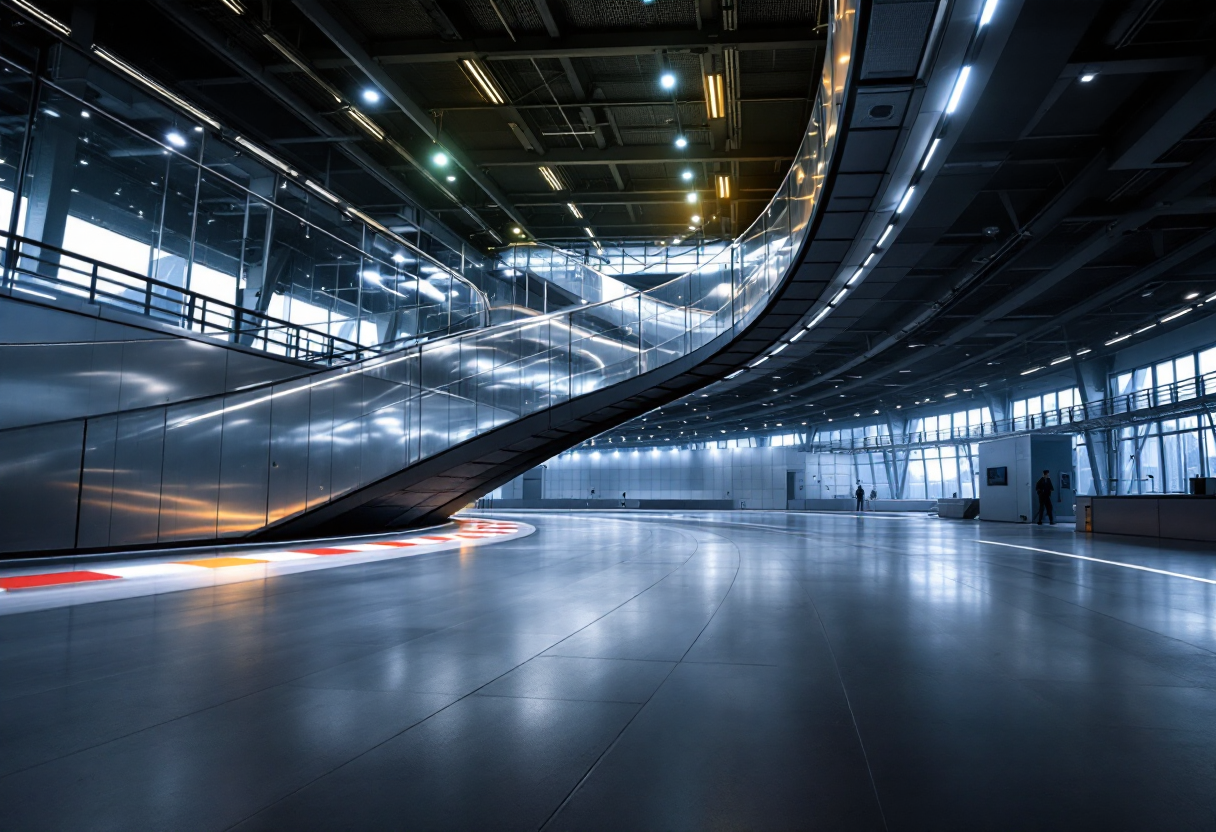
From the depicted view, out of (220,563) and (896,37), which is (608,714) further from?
(220,563)

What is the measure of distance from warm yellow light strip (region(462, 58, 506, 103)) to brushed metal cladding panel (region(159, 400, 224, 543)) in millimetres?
9919

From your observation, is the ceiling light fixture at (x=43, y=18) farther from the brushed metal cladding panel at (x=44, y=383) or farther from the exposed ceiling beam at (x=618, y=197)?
the exposed ceiling beam at (x=618, y=197)

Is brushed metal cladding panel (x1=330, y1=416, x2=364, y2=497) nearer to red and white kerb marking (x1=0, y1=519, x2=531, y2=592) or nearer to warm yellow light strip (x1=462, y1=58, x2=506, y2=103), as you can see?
red and white kerb marking (x1=0, y1=519, x2=531, y2=592)

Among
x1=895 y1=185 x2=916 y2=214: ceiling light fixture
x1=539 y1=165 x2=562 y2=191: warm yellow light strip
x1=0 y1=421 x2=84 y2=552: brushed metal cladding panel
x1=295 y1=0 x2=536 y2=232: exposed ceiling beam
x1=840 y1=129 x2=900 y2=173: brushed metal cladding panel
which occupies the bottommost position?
x1=0 y1=421 x2=84 y2=552: brushed metal cladding panel

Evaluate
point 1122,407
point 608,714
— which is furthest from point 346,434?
point 1122,407

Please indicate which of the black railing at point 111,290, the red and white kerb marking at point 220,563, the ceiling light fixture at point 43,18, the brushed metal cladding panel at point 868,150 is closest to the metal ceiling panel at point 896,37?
the brushed metal cladding panel at point 868,150

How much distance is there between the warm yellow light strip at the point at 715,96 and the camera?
1853 cm

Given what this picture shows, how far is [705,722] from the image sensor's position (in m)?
3.52

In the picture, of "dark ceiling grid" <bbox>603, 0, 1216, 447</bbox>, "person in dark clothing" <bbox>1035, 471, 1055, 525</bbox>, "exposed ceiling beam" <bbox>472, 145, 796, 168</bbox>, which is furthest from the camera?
"person in dark clothing" <bbox>1035, 471, 1055, 525</bbox>

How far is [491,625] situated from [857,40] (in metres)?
6.92

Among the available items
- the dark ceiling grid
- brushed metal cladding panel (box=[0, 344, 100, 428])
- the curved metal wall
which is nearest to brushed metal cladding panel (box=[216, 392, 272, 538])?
the curved metal wall

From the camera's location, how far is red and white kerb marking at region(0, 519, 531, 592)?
9.13 metres

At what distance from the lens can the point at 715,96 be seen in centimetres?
1938

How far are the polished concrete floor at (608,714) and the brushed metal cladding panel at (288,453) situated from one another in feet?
30.0
